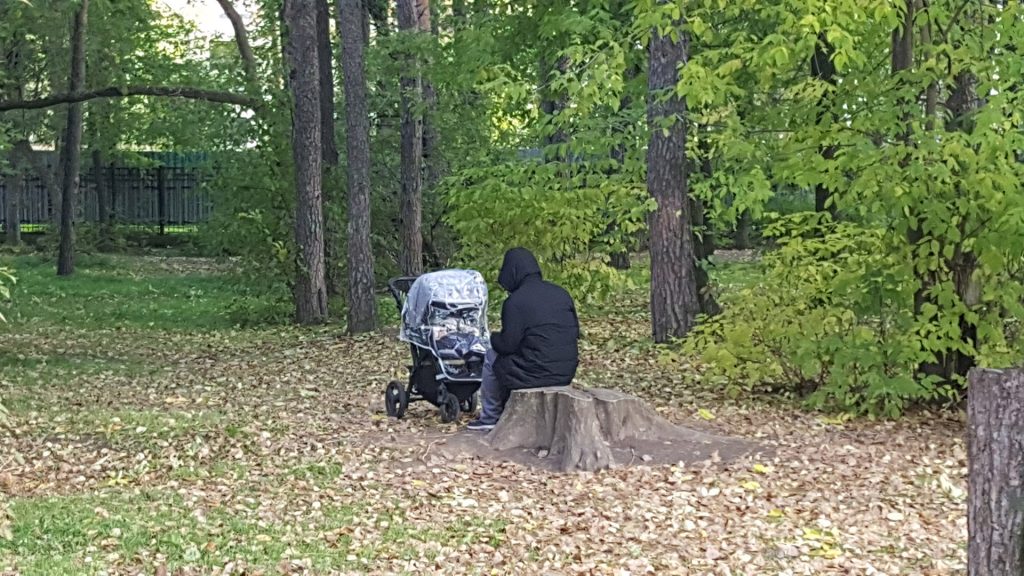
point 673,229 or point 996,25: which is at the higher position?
point 996,25

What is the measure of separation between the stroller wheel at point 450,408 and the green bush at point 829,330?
2.20 meters

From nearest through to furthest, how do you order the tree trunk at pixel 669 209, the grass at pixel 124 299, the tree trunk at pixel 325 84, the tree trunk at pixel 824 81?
the tree trunk at pixel 824 81 < the tree trunk at pixel 669 209 < the grass at pixel 124 299 < the tree trunk at pixel 325 84

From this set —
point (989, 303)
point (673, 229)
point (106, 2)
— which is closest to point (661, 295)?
point (673, 229)

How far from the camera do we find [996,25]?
9.14 m

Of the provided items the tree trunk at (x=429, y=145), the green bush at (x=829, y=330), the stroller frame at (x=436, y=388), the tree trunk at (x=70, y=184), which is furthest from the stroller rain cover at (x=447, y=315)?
the tree trunk at (x=70, y=184)

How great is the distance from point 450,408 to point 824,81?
406 cm

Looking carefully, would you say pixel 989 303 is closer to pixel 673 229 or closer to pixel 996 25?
pixel 996 25

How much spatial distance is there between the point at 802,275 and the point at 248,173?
974 centimetres

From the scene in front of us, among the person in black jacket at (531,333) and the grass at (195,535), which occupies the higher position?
the person in black jacket at (531,333)

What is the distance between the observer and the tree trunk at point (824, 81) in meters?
9.67

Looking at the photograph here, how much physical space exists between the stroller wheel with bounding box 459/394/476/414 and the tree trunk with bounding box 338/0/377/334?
5.93 m

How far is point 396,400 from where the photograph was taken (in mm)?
9922

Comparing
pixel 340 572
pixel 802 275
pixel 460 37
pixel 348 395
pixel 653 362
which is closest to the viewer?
pixel 340 572

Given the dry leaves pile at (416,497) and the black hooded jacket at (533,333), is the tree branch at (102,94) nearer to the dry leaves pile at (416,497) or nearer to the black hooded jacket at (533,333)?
the dry leaves pile at (416,497)
